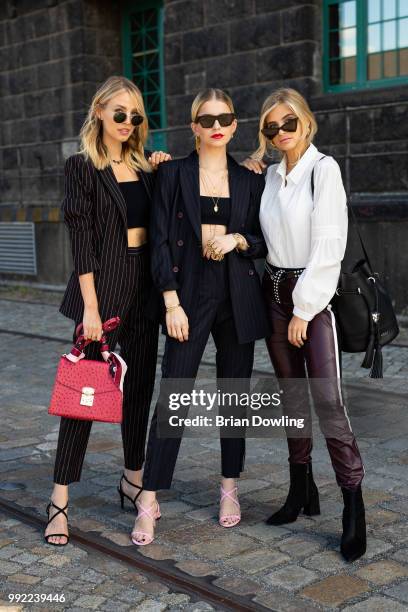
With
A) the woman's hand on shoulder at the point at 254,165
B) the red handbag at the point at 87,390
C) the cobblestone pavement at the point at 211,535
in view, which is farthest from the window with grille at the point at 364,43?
the red handbag at the point at 87,390

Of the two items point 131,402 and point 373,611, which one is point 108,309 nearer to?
point 131,402

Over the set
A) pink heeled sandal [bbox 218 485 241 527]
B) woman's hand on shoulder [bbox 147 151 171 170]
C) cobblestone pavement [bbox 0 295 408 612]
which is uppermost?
woman's hand on shoulder [bbox 147 151 171 170]

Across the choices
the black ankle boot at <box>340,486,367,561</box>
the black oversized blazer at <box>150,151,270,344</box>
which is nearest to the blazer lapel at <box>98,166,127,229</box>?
the black oversized blazer at <box>150,151,270,344</box>

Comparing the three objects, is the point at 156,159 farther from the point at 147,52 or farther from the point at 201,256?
the point at 147,52

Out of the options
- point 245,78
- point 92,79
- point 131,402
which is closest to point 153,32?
point 92,79

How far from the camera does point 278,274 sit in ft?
13.4

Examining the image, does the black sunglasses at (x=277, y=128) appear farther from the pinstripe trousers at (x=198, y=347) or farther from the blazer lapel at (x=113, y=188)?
the blazer lapel at (x=113, y=188)

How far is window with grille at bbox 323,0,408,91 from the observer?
35.9 ft

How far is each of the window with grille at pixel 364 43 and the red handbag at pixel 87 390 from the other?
7.97m

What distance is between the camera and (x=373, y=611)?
338cm

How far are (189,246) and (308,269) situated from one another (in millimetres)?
583

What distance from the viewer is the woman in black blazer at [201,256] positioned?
406 centimetres

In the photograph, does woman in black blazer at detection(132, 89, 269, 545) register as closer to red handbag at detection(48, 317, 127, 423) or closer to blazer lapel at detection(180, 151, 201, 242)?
blazer lapel at detection(180, 151, 201, 242)

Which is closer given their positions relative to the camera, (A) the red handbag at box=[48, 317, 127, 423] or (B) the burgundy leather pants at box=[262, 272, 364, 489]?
(B) the burgundy leather pants at box=[262, 272, 364, 489]
